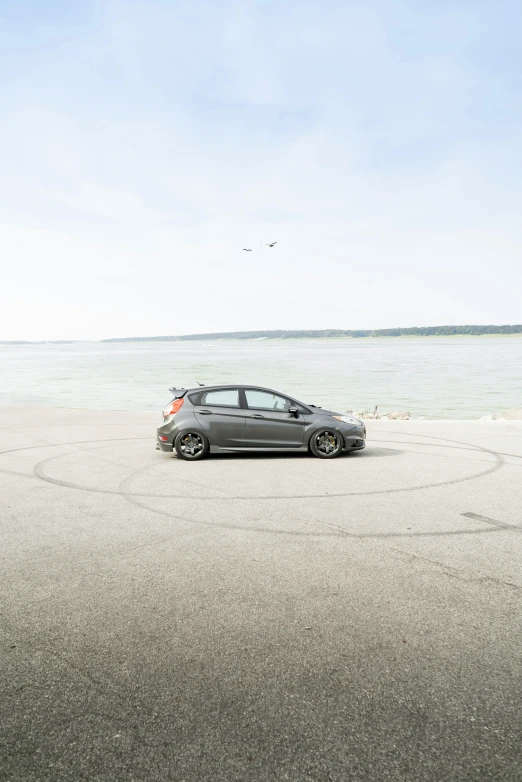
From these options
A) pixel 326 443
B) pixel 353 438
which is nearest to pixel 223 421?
pixel 326 443

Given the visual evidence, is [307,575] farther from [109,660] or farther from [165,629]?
[109,660]

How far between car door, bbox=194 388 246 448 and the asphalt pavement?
3.26 metres

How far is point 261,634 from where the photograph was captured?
4.29 meters

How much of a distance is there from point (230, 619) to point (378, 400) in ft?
116

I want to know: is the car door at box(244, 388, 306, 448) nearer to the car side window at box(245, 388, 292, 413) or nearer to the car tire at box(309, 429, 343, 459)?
the car side window at box(245, 388, 292, 413)

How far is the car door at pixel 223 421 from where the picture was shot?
12.4 m

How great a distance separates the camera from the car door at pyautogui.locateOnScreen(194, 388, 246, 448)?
40.7 ft

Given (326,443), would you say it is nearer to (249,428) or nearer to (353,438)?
(353,438)

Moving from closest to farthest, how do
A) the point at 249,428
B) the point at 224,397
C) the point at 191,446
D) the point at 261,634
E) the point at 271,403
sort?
the point at 261,634 < the point at 191,446 < the point at 249,428 < the point at 271,403 < the point at 224,397

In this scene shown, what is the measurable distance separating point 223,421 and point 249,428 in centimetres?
54

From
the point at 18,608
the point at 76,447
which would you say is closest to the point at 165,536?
the point at 18,608

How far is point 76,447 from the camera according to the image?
13656 mm

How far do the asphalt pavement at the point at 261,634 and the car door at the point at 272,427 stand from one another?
11.1 ft

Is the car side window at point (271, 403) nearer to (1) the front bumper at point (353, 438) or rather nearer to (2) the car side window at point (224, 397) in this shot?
(2) the car side window at point (224, 397)
